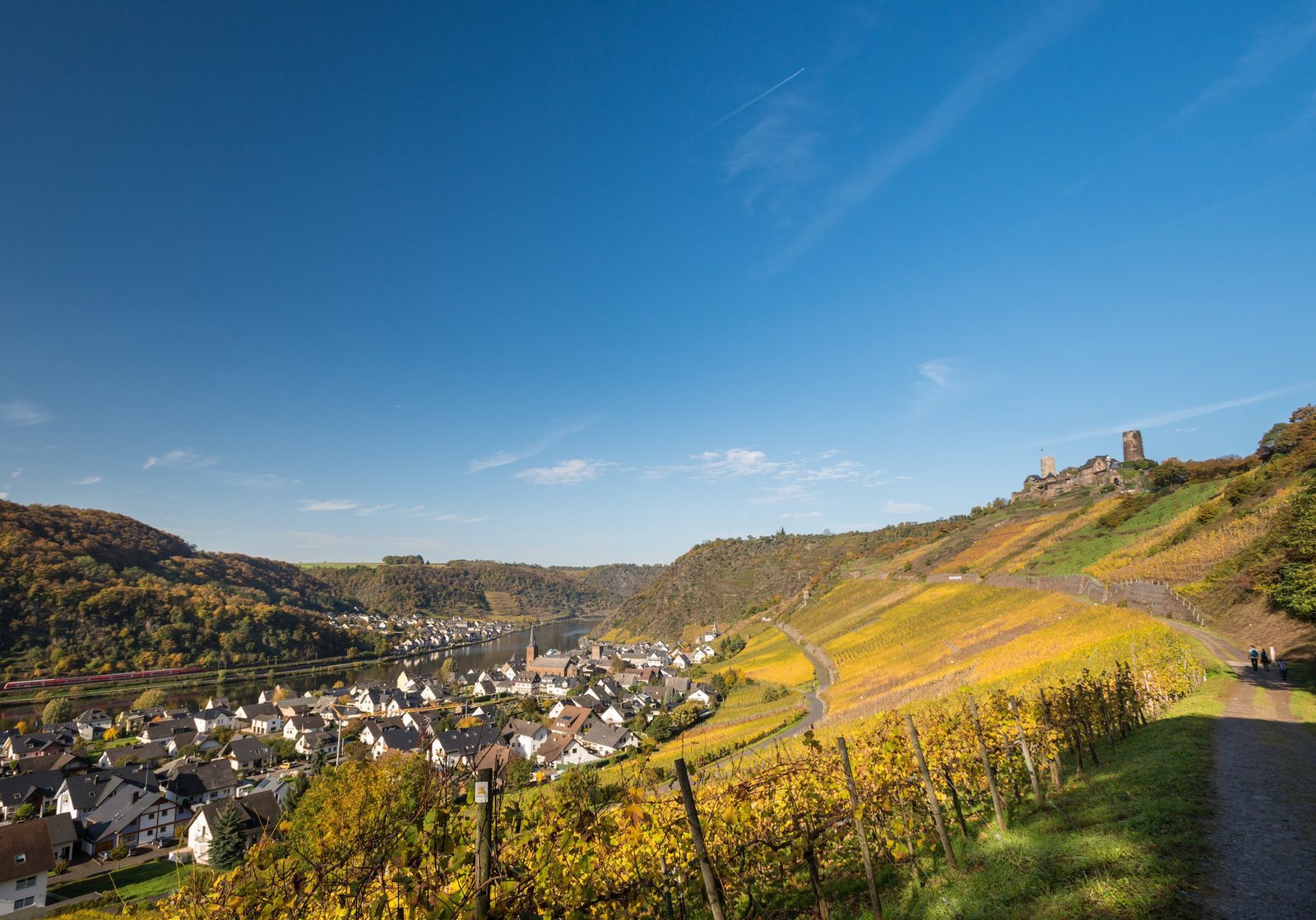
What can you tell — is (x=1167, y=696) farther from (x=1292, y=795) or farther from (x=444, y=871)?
(x=444, y=871)

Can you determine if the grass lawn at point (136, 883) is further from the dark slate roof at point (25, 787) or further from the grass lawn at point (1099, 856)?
the grass lawn at point (1099, 856)

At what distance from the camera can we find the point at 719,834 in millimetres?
6480

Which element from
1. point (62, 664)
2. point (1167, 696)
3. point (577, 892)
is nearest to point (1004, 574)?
point (1167, 696)

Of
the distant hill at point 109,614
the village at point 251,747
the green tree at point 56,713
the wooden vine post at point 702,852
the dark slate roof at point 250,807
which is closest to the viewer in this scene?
the wooden vine post at point 702,852

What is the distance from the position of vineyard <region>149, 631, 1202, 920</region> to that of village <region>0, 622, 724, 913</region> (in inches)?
21.7

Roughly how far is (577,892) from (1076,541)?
61152mm

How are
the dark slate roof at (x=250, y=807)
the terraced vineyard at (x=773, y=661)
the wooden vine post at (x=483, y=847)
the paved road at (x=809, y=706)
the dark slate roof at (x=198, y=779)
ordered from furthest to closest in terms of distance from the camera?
the terraced vineyard at (x=773, y=661) < the dark slate roof at (x=198, y=779) < the paved road at (x=809, y=706) < the dark slate roof at (x=250, y=807) < the wooden vine post at (x=483, y=847)

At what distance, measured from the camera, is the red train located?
79.1m

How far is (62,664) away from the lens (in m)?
86.6

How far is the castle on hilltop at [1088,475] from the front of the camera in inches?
3824

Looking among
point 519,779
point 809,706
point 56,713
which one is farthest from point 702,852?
point 56,713

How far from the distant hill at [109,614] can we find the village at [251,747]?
3812cm

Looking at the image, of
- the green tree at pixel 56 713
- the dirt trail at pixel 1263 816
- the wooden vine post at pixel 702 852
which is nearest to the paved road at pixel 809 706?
the dirt trail at pixel 1263 816

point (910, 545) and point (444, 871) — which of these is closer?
point (444, 871)
